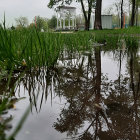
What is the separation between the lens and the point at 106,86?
1.46 m

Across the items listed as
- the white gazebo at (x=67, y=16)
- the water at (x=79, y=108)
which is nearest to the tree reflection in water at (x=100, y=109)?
the water at (x=79, y=108)

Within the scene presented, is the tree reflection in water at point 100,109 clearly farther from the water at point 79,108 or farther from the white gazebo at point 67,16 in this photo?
the white gazebo at point 67,16

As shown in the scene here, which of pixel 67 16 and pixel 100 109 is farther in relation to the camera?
pixel 67 16

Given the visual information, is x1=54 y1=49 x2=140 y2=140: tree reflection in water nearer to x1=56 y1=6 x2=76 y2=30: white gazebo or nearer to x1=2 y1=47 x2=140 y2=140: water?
x1=2 y1=47 x2=140 y2=140: water

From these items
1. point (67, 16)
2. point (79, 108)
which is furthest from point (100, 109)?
point (67, 16)

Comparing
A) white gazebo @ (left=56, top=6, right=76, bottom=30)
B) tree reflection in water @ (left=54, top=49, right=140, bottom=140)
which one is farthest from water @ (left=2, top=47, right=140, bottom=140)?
white gazebo @ (left=56, top=6, right=76, bottom=30)

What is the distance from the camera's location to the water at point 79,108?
31.1 inches

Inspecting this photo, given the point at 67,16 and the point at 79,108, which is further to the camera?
the point at 67,16

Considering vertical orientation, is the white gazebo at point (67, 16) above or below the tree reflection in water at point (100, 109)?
above

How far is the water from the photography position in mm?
790

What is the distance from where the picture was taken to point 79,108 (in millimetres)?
1040

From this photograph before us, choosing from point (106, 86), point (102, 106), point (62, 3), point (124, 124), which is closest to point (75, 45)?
point (106, 86)

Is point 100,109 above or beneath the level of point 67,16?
beneath

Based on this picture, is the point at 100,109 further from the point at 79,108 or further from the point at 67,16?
the point at 67,16
